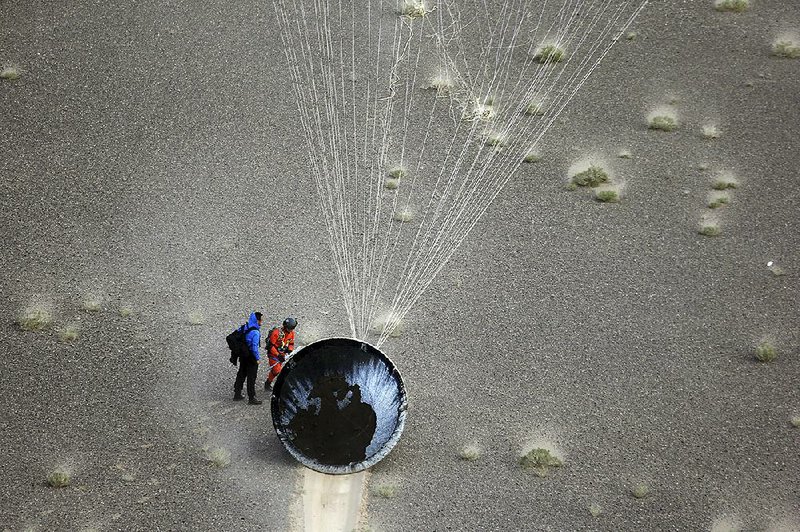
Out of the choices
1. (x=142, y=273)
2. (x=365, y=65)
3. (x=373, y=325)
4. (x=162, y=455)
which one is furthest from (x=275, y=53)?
(x=162, y=455)

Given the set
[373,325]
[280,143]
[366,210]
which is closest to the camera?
[373,325]

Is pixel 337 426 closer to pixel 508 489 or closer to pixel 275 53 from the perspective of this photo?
pixel 508 489

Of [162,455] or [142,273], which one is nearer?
[162,455]

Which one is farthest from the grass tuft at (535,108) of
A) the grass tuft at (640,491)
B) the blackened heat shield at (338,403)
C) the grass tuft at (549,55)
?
the grass tuft at (640,491)

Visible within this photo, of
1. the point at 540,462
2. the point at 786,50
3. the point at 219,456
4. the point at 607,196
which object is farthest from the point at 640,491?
the point at 786,50

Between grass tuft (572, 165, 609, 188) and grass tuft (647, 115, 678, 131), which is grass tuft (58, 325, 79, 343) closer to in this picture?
grass tuft (572, 165, 609, 188)

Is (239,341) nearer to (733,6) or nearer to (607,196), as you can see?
Result: (607,196)

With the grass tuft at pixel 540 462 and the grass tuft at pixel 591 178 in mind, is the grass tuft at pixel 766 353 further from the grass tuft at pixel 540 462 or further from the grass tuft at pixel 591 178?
the grass tuft at pixel 591 178

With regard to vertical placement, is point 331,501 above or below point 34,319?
below
